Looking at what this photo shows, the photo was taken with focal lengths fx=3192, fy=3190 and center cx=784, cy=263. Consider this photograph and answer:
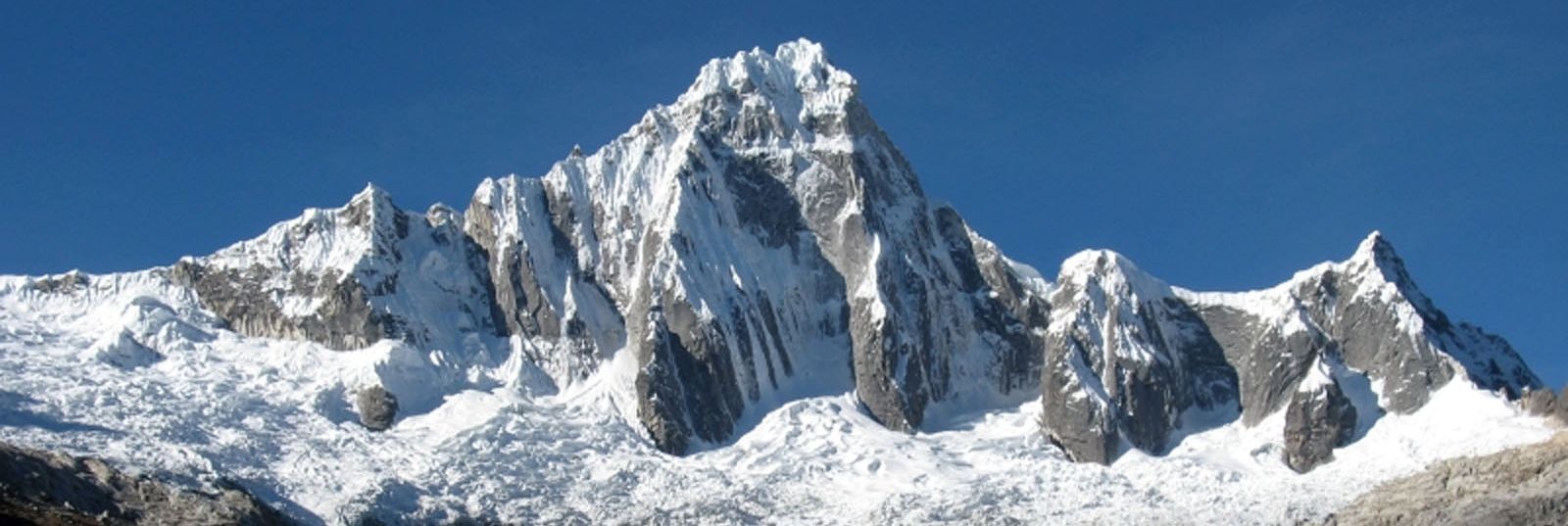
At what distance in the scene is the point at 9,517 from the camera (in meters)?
190

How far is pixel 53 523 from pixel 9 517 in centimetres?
584

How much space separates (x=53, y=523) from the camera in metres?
196
